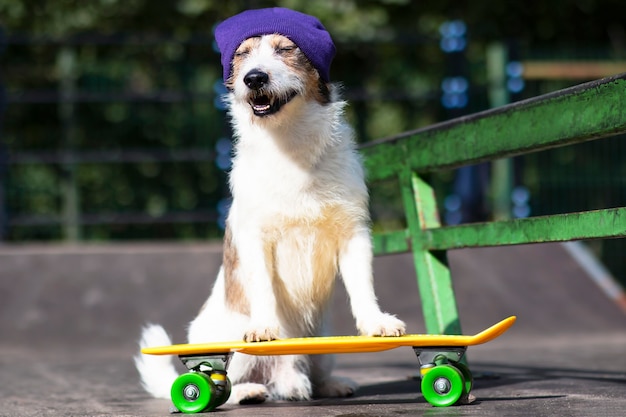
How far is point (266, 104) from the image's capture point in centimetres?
443

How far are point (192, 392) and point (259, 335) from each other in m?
0.34

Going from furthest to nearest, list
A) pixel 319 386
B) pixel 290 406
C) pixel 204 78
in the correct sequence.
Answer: pixel 204 78, pixel 319 386, pixel 290 406

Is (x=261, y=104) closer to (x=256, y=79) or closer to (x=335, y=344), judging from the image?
(x=256, y=79)

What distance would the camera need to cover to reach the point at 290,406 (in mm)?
4305

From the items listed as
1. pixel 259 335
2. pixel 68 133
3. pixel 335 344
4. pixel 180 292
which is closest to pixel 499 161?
pixel 180 292

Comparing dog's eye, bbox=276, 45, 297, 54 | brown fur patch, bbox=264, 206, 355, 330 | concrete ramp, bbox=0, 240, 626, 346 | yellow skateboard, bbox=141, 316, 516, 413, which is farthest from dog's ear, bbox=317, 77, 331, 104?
concrete ramp, bbox=0, 240, 626, 346

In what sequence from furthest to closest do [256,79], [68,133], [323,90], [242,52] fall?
[68,133] < [323,90] < [242,52] < [256,79]

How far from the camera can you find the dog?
4383 mm

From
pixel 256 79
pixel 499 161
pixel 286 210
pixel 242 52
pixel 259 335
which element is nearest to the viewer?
pixel 259 335

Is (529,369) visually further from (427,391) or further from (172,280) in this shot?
(172,280)

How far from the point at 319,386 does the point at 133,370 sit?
2.15 metres

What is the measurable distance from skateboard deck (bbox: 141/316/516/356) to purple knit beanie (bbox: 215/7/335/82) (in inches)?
50.2

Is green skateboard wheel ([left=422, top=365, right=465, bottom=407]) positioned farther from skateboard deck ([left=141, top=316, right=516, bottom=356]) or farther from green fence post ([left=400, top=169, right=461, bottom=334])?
green fence post ([left=400, top=169, right=461, bottom=334])

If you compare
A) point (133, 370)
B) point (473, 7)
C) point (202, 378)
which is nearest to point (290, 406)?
point (202, 378)
